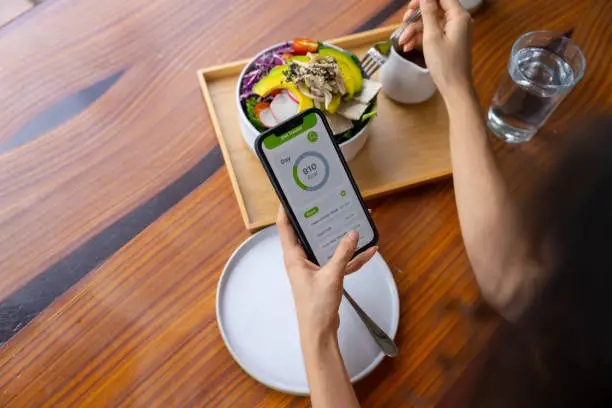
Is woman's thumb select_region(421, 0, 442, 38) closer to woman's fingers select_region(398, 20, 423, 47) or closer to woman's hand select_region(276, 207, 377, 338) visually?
woman's fingers select_region(398, 20, 423, 47)

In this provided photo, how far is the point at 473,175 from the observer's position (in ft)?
2.38

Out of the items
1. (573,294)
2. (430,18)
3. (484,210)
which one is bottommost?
(484,210)

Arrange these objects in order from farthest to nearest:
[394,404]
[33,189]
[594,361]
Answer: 1. [33,189]
2. [394,404]
3. [594,361]

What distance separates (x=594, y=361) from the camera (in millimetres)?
439

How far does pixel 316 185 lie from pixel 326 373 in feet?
0.75

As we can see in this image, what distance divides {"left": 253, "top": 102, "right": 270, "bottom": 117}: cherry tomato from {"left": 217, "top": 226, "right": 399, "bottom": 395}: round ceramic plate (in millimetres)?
176

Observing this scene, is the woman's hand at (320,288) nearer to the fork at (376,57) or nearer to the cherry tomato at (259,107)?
the cherry tomato at (259,107)

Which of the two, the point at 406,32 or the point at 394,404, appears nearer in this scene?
the point at 394,404

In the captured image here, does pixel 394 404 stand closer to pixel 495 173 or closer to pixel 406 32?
pixel 495 173

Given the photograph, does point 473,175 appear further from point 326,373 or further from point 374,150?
point 326,373

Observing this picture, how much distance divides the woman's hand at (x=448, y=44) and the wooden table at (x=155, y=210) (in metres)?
0.16

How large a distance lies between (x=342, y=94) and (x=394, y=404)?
0.44 meters

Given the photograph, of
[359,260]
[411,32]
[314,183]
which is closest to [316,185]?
[314,183]

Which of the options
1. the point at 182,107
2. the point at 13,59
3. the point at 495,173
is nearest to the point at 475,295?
the point at 495,173
